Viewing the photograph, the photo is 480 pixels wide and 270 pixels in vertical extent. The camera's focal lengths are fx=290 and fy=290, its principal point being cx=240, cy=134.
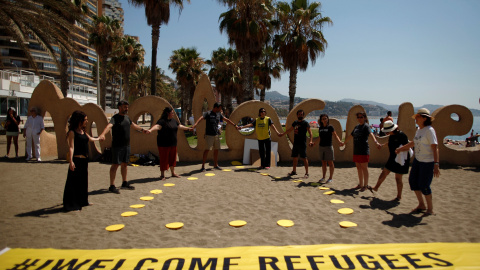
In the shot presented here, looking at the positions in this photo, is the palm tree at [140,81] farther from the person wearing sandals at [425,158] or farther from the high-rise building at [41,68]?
the person wearing sandals at [425,158]

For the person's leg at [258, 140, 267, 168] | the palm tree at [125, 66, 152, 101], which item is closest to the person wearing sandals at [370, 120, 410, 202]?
the person's leg at [258, 140, 267, 168]

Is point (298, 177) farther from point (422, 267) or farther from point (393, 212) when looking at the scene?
point (422, 267)

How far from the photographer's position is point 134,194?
6582 millimetres

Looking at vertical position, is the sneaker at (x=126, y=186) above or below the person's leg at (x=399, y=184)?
below

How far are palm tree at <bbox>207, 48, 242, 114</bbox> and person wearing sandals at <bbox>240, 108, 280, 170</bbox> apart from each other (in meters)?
24.2

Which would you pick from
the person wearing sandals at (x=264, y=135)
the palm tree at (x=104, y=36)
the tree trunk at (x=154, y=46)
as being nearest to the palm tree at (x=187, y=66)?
the palm tree at (x=104, y=36)

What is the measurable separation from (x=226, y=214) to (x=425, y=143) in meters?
3.74

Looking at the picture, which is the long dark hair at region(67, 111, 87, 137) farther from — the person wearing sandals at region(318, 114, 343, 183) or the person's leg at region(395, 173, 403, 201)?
the person's leg at region(395, 173, 403, 201)

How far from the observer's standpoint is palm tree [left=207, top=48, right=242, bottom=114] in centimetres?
3419

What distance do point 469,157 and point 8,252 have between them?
1339 cm

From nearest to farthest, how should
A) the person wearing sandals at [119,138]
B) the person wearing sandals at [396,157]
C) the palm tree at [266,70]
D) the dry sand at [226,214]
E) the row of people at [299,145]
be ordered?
1. the dry sand at [226,214]
2. the row of people at [299,145]
3. the person wearing sandals at [396,157]
4. the person wearing sandals at [119,138]
5. the palm tree at [266,70]

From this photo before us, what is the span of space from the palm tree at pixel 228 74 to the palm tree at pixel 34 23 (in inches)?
945

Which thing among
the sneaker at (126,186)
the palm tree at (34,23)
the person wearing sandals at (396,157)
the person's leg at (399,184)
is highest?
the palm tree at (34,23)

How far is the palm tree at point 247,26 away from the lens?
2061 cm
